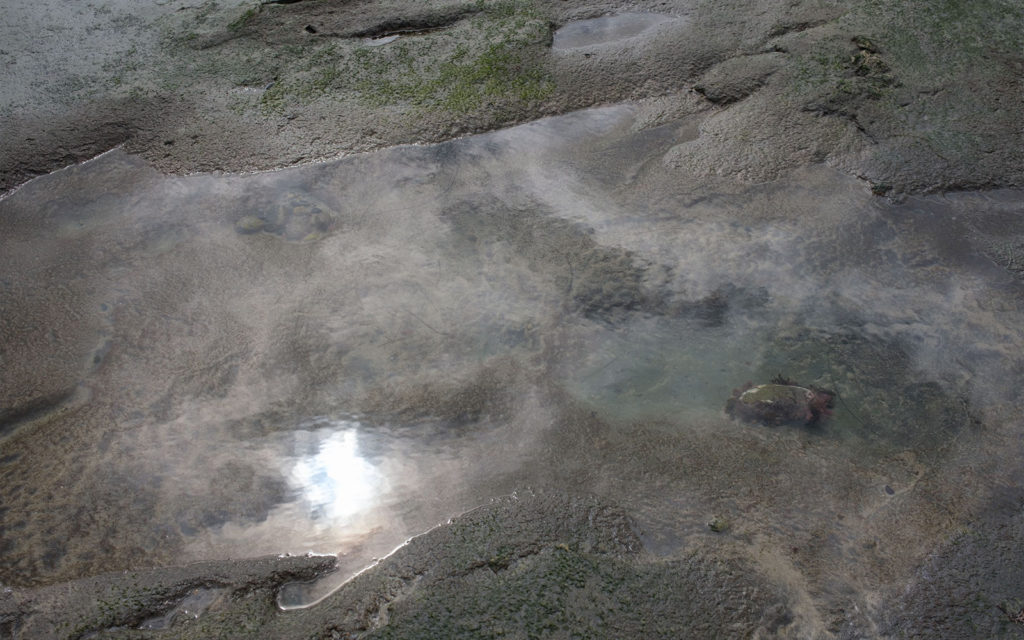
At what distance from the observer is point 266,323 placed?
2.58m

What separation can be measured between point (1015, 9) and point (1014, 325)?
2.24 meters

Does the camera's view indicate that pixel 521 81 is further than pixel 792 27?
No

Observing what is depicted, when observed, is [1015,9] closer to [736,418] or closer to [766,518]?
[736,418]

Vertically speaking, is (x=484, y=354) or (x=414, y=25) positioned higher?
(x=414, y=25)

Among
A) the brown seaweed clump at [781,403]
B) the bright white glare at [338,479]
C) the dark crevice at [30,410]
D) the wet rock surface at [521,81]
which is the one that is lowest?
the bright white glare at [338,479]

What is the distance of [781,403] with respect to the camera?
224 cm

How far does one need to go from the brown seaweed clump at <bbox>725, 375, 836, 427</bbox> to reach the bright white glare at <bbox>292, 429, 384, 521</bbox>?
3.32ft

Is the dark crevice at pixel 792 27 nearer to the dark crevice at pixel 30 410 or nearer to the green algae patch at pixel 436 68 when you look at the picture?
the green algae patch at pixel 436 68

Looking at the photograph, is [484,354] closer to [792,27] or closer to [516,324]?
[516,324]

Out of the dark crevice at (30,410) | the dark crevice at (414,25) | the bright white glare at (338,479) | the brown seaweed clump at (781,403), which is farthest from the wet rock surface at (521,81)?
the bright white glare at (338,479)

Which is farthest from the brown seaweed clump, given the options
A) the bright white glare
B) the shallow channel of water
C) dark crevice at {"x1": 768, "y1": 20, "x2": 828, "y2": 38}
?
dark crevice at {"x1": 768, "y1": 20, "x2": 828, "y2": 38}

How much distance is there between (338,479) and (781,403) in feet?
4.06

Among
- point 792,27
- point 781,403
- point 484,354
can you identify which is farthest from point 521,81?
point 781,403

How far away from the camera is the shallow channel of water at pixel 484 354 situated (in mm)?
2035
